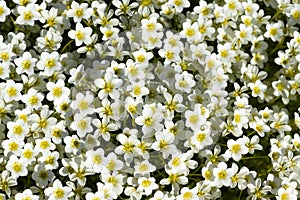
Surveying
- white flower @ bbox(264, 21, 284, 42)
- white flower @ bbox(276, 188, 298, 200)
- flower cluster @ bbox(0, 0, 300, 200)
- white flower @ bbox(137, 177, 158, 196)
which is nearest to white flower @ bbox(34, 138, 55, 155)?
flower cluster @ bbox(0, 0, 300, 200)

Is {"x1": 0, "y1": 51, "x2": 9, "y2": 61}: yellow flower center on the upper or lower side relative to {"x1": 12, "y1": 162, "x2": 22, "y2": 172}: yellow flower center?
upper

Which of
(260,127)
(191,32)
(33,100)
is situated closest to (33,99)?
(33,100)

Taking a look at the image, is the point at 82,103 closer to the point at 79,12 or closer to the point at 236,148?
the point at 79,12

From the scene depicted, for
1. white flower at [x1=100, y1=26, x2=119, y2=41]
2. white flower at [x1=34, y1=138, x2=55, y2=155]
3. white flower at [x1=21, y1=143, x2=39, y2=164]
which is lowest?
white flower at [x1=21, y1=143, x2=39, y2=164]

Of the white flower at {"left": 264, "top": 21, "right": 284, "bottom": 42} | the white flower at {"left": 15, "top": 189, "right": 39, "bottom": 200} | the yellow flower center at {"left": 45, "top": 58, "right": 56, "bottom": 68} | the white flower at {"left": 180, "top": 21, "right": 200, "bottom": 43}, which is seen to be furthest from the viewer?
the white flower at {"left": 264, "top": 21, "right": 284, "bottom": 42}

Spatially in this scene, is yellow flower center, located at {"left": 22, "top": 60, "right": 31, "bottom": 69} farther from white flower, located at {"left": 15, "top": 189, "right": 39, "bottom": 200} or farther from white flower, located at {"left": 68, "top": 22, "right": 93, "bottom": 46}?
white flower, located at {"left": 15, "top": 189, "right": 39, "bottom": 200}

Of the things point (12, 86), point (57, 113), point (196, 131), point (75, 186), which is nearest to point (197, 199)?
point (196, 131)

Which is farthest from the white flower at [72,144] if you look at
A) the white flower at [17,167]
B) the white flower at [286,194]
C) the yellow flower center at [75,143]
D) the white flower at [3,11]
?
the white flower at [286,194]
